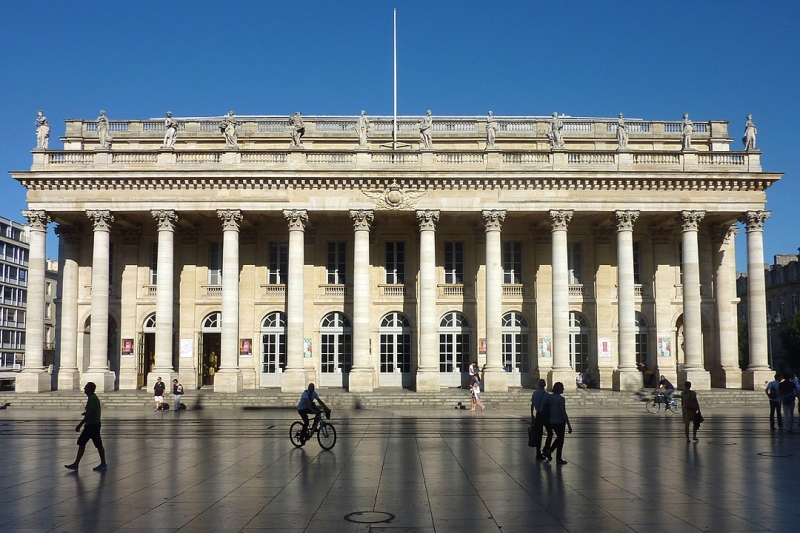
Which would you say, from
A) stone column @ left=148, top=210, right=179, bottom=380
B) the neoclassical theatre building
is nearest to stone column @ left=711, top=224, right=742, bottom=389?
the neoclassical theatre building

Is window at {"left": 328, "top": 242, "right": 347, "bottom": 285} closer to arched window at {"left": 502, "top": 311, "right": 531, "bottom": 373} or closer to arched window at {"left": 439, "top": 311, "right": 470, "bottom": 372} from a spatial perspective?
arched window at {"left": 439, "top": 311, "right": 470, "bottom": 372}

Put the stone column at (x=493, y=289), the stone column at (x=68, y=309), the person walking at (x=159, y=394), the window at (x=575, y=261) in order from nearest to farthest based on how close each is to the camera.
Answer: the person walking at (x=159, y=394) → the stone column at (x=493, y=289) → the stone column at (x=68, y=309) → the window at (x=575, y=261)

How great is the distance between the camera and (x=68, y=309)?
1561 inches

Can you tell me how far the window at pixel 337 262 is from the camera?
4231 centimetres

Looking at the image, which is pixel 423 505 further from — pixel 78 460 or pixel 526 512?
pixel 78 460

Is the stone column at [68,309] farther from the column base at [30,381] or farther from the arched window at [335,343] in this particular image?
the arched window at [335,343]

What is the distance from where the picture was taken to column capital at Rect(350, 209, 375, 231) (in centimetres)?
3828

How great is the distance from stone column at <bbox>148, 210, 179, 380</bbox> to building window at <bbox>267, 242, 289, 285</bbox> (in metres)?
5.66

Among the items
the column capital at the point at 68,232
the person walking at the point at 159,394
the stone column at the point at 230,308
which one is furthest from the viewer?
the column capital at the point at 68,232

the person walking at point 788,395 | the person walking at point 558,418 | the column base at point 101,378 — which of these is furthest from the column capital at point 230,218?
the person walking at point 558,418

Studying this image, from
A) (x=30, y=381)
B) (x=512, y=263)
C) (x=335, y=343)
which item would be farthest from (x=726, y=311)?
(x=30, y=381)

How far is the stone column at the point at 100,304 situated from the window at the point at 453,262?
1739cm

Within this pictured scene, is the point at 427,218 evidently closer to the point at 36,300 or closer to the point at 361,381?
the point at 361,381

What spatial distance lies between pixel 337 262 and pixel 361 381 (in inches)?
311
